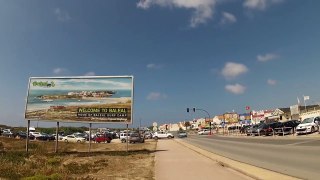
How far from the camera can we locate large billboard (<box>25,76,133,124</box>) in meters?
30.1

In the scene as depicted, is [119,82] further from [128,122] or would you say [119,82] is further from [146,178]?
[146,178]

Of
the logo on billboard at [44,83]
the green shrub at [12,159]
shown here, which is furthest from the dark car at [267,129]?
the green shrub at [12,159]

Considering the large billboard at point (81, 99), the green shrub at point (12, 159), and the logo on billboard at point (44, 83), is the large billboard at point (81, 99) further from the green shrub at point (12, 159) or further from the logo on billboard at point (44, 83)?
the green shrub at point (12, 159)

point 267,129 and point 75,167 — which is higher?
point 267,129

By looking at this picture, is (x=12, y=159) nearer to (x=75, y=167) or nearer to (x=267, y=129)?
(x=75, y=167)

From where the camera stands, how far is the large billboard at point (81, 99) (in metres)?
30.1

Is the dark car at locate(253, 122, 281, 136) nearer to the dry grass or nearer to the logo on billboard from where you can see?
the dry grass

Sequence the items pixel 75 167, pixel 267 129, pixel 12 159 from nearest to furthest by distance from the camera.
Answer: pixel 75 167
pixel 12 159
pixel 267 129

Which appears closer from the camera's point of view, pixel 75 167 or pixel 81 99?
pixel 75 167

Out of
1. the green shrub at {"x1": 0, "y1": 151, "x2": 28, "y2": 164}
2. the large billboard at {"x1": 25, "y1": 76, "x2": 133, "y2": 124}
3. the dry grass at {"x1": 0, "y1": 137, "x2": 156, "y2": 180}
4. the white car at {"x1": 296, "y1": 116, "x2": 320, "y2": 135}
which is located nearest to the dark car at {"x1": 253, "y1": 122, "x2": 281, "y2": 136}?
the white car at {"x1": 296, "y1": 116, "x2": 320, "y2": 135}

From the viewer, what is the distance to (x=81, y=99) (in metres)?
30.6

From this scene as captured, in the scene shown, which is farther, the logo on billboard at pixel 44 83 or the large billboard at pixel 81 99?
the logo on billboard at pixel 44 83

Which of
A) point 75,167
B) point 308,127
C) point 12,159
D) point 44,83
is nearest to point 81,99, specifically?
point 44,83

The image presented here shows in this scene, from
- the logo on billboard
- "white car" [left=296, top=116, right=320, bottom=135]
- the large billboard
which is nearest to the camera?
Answer: the large billboard
